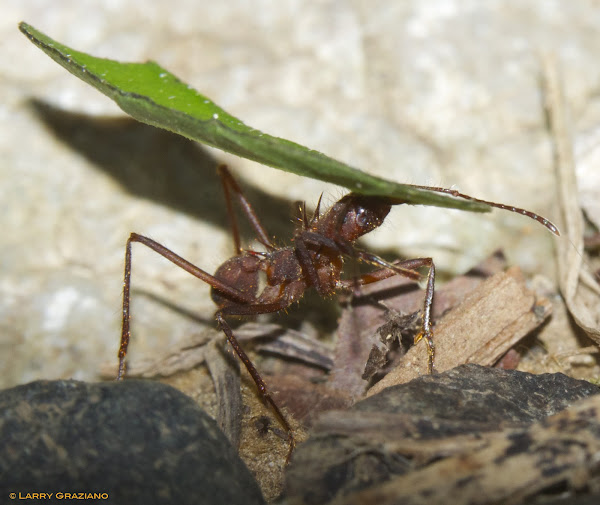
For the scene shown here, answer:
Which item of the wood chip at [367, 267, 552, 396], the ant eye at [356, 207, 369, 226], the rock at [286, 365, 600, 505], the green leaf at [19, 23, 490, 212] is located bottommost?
the rock at [286, 365, 600, 505]

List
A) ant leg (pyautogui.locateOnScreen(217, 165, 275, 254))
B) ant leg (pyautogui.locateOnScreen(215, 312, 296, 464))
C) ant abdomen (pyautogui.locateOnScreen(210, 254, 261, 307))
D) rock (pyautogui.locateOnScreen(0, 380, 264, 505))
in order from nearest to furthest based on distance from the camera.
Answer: rock (pyautogui.locateOnScreen(0, 380, 264, 505)) → ant leg (pyautogui.locateOnScreen(215, 312, 296, 464)) → ant abdomen (pyautogui.locateOnScreen(210, 254, 261, 307)) → ant leg (pyautogui.locateOnScreen(217, 165, 275, 254))

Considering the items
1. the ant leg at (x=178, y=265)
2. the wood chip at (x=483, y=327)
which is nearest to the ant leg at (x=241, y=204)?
the ant leg at (x=178, y=265)

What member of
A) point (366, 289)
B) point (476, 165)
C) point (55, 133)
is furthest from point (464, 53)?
point (55, 133)

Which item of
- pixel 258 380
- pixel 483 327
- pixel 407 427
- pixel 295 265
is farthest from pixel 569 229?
pixel 258 380

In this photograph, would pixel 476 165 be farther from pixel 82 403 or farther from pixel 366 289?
pixel 82 403

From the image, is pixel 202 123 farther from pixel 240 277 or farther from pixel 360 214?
pixel 240 277

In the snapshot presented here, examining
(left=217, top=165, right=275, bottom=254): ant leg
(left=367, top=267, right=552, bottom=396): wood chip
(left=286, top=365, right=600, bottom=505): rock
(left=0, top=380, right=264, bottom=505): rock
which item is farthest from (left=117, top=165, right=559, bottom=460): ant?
(left=0, top=380, right=264, bottom=505): rock

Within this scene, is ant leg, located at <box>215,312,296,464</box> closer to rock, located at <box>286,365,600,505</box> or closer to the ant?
A: the ant
